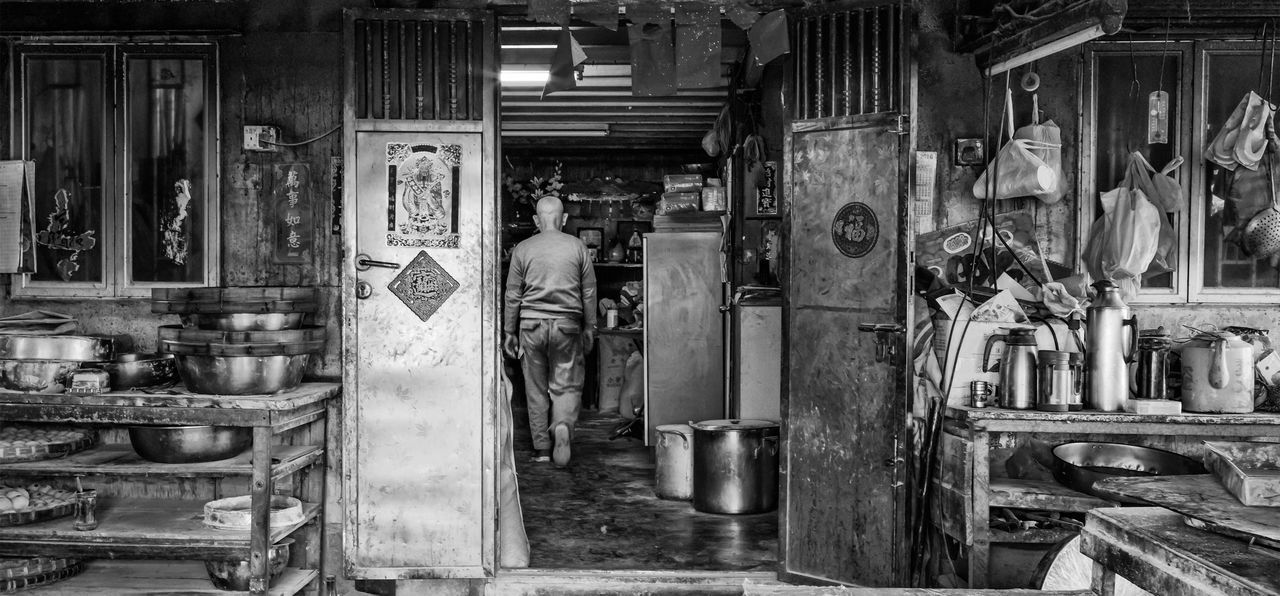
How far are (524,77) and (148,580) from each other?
4.17 m

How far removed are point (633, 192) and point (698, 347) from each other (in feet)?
11.7

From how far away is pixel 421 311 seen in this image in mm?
4402

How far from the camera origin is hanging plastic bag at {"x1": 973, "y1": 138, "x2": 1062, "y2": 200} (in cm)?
439

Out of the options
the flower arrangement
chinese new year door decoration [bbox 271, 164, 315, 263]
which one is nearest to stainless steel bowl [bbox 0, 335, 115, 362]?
chinese new year door decoration [bbox 271, 164, 315, 263]

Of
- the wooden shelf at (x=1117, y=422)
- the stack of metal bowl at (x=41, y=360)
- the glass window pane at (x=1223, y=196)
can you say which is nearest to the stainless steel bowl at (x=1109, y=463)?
the wooden shelf at (x=1117, y=422)

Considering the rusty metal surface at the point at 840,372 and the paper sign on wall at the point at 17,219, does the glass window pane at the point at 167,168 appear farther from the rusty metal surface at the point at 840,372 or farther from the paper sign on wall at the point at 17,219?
the rusty metal surface at the point at 840,372

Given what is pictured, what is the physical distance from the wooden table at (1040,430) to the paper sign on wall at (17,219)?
4.84 meters

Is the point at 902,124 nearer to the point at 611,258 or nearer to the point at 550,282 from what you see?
the point at 550,282

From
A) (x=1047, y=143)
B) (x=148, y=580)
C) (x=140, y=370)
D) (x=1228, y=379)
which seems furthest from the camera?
(x=1047, y=143)

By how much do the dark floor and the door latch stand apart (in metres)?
1.30

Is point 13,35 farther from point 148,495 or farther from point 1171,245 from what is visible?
point 1171,245

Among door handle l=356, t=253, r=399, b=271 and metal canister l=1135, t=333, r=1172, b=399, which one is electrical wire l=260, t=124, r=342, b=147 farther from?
metal canister l=1135, t=333, r=1172, b=399

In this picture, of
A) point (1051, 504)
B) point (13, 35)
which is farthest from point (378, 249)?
point (1051, 504)

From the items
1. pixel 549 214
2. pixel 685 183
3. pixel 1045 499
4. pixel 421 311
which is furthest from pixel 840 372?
pixel 685 183
